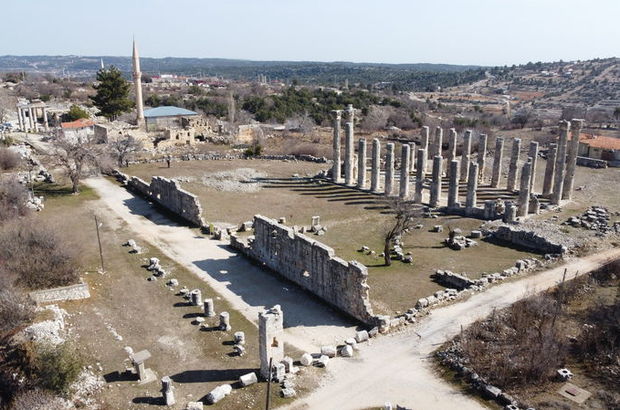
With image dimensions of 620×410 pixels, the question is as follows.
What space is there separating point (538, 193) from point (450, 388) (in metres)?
29.2

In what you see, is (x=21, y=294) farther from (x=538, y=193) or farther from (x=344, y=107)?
(x=344, y=107)

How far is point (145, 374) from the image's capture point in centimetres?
1734

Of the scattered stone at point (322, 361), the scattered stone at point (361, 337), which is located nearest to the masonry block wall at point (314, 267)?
the scattered stone at point (361, 337)

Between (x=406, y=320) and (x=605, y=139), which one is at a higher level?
(x=605, y=139)

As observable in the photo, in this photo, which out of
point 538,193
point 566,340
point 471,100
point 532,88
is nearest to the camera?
point 566,340

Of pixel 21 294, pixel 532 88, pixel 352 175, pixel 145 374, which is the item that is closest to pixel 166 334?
pixel 145 374

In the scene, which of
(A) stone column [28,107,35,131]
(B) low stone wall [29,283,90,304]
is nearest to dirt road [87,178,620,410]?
(B) low stone wall [29,283,90,304]

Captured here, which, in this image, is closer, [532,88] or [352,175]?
[352,175]

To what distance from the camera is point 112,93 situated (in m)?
70.1

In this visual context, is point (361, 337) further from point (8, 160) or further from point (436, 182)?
point (8, 160)

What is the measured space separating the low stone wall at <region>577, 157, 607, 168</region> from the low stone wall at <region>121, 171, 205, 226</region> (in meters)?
39.6

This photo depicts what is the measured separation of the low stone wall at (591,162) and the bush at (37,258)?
1888 inches

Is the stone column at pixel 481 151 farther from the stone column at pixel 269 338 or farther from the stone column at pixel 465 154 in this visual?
the stone column at pixel 269 338

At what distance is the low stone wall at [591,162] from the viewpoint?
50.8m
